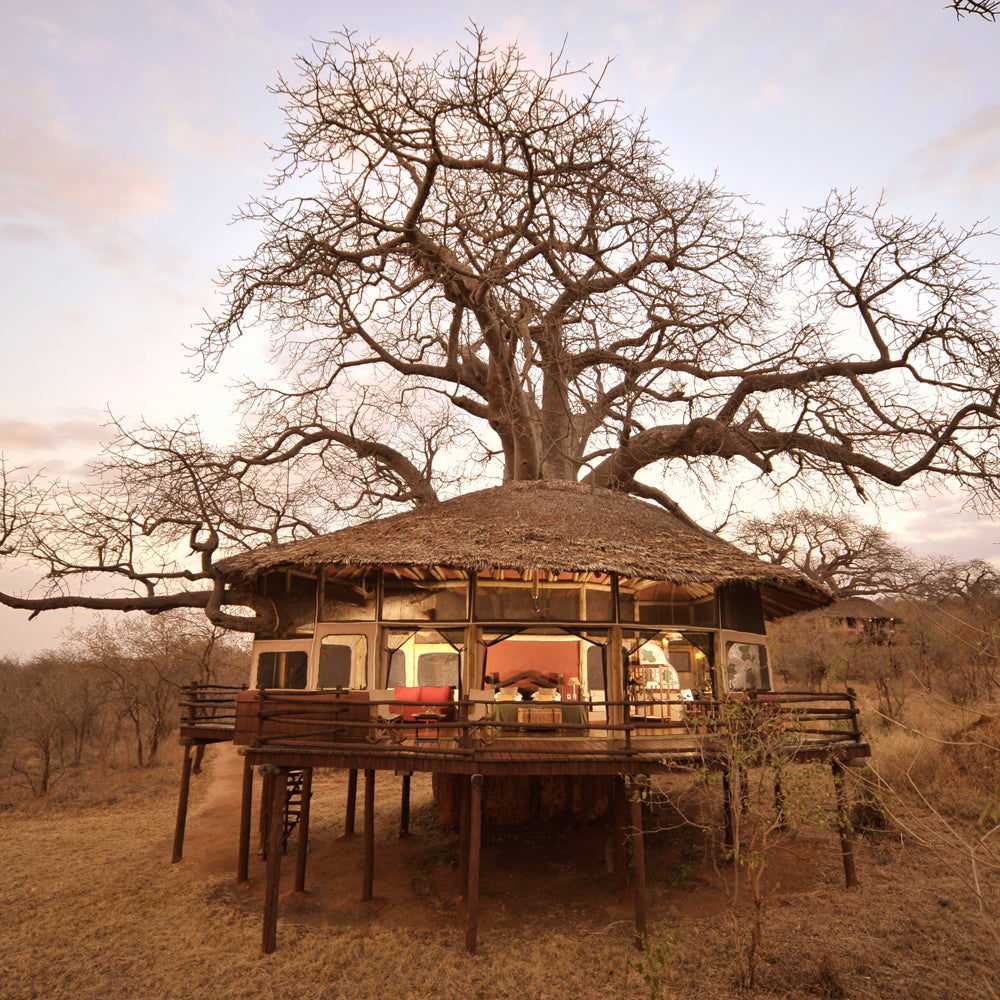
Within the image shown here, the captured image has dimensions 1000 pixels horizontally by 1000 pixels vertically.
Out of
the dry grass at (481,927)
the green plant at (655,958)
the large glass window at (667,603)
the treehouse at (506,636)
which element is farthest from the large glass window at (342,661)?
the green plant at (655,958)

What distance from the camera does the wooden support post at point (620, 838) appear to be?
11875 mm

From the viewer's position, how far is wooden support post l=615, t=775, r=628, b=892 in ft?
39.0

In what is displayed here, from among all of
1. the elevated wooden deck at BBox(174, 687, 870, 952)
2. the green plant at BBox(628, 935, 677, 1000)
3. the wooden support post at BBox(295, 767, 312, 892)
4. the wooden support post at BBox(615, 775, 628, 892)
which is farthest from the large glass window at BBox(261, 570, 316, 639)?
the green plant at BBox(628, 935, 677, 1000)

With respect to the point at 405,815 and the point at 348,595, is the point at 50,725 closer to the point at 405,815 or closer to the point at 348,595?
the point at 405,815

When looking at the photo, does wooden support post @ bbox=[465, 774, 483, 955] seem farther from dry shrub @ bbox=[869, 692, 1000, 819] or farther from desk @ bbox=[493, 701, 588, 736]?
dry shrub @ bbox=[869, 692, 1000, 819]

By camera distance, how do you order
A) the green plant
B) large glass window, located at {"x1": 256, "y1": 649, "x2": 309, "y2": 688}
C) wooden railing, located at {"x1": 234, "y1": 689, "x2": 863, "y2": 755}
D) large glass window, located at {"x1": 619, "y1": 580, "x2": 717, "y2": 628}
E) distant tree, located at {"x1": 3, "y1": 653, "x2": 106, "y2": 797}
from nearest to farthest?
the green plant → wooden railing, located at {"x1": 234, "y1": 689, "x2": 863, "y2": 755} → large glass window, located at {"x1": 619, "y1": 580, "x2": 717, "y2": 628} → large glass window, located at {"x1": 256, "y1": 649, "x2": 309, "y2": 688} → distant tree, located at {"x1": 3, "y1": 653, "x2": 106, "y2": 797}

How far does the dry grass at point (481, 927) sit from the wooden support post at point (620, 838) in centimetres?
46

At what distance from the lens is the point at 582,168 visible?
46.3 feet

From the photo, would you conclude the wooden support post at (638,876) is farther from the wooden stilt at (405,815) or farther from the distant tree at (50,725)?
the distant tree at (50,725)

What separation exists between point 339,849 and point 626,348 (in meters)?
13.7

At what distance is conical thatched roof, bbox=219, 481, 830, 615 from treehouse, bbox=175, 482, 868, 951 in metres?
0.05

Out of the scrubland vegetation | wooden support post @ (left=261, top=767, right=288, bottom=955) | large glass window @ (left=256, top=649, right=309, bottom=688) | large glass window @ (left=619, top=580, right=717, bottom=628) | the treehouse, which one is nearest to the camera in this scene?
the scrubland vegetation

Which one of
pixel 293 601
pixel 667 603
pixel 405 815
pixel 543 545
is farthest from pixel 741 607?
pixel 293 601

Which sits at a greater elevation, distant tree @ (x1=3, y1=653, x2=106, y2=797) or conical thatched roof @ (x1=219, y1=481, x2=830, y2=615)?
conical thatched roof @ (x1=219, y1=481, x2=830, y2=615)
